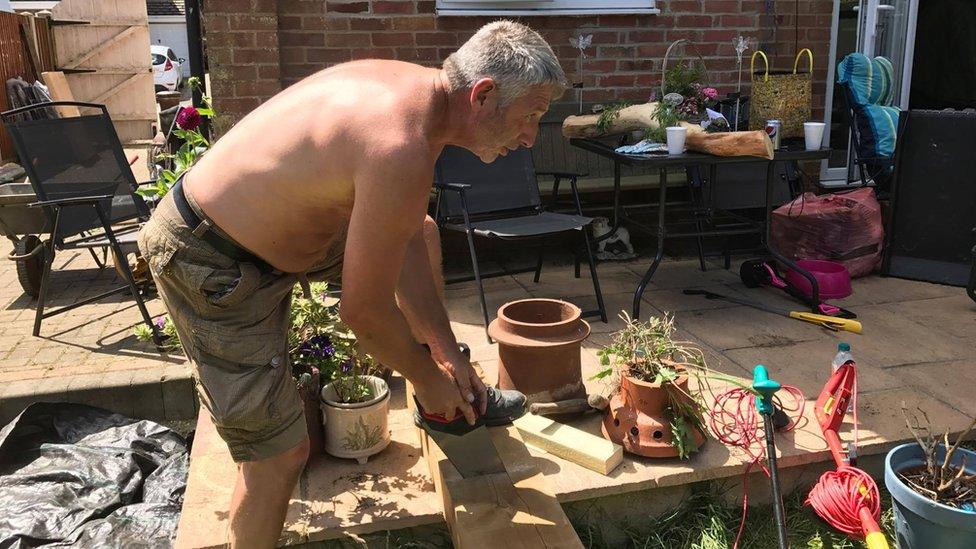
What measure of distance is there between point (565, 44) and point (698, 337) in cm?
208

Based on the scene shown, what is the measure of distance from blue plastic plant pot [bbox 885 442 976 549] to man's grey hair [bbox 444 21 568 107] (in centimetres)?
153

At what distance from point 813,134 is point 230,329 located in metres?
3.08

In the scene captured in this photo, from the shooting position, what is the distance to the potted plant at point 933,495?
87.3 inches

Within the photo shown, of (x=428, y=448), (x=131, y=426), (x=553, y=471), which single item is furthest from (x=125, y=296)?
(x=553, y=471)

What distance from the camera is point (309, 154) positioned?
5.91 feet

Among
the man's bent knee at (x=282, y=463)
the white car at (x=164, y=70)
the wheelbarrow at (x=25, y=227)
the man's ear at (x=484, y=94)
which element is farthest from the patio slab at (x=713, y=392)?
the white car at (x=164, y=70)

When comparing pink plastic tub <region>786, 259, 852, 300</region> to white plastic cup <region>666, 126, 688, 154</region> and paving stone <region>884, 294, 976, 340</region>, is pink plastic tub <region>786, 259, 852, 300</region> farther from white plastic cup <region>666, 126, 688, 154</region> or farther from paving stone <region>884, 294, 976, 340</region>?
white plastic cup <region>666, 126, 688, 154</region>

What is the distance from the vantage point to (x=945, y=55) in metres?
8.27

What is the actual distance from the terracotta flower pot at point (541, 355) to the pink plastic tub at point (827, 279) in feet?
6.03

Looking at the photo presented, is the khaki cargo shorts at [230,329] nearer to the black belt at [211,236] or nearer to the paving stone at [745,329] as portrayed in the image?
the black belt at [211,236]

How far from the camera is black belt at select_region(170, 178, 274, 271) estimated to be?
2016mm

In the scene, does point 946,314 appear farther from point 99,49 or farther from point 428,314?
point 99,49

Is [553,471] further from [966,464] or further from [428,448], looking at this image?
[966,464]

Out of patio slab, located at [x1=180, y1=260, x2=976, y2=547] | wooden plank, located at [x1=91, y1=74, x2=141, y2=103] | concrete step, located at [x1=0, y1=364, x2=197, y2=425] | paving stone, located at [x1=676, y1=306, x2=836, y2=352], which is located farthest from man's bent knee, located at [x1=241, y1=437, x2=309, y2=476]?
wooden plank, located at [x1=91, y1=74, x2=141, y2=103]
